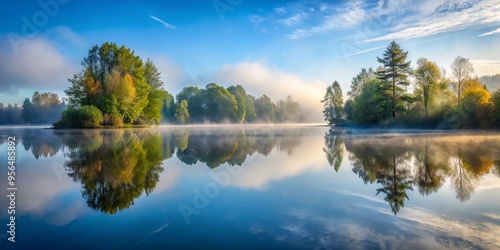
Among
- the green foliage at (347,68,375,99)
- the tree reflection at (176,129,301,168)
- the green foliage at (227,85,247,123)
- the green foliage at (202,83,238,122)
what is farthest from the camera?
the green foliage at (227,85,247,123)

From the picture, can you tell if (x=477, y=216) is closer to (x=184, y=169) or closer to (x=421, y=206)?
(x=421, y=206)

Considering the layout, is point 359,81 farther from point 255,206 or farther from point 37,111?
point 37,111

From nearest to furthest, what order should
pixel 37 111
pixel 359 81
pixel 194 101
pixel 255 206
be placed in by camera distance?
pixel 255 206, pixel 359 81, pixel 194 101, pixel 37 111

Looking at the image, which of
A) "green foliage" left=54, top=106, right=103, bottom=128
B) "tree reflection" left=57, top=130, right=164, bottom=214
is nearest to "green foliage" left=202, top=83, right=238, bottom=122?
Result: "green foliage" left=54, top=106, right=103, bottom=128

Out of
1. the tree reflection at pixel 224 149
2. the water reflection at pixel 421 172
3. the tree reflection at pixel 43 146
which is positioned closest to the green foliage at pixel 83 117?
the tree reflection at pixel 43 146

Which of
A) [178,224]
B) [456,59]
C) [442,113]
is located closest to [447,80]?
[456,59]

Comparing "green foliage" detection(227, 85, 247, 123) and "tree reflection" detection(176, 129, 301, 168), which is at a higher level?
"green foliage" detection(227, 85, 247, 123)

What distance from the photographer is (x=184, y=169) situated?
11008 mm

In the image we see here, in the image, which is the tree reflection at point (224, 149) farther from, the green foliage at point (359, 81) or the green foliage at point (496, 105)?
the green foliage at point (359, 81)

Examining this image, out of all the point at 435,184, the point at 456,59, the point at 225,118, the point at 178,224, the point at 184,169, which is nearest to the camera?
the point at 178,224

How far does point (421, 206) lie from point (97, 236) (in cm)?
609

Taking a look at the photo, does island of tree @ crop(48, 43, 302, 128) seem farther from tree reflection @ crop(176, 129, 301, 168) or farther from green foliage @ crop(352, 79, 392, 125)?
green foliage @ crop(352, 79, 392, 125)

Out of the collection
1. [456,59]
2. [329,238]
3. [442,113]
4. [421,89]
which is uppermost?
[456,59]

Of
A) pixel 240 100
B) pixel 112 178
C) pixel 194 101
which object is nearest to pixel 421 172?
pixel 112 178
